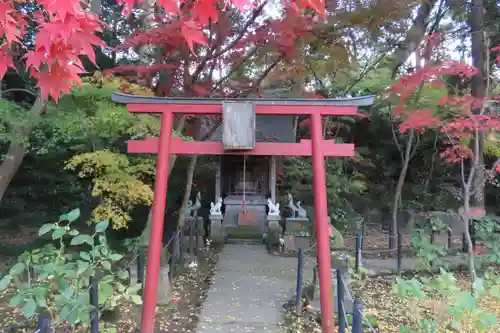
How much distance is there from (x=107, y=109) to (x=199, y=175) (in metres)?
8.84

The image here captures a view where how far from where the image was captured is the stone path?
18.0 feet

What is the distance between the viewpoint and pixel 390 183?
17047mm

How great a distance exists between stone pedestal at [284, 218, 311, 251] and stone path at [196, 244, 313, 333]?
69 centimetres

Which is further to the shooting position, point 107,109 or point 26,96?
point 26,96

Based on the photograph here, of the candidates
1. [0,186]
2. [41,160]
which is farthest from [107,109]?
[41,160]

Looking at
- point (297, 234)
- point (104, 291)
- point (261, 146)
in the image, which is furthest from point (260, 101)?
point (297, 234)

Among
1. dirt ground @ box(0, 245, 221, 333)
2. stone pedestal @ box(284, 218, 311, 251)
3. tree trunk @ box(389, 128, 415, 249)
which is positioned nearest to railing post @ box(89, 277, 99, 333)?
dirt ground @ box(0, 245, 221, 333)

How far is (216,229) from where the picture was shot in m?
12.2

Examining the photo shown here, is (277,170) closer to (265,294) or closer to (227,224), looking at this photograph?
(227,224)

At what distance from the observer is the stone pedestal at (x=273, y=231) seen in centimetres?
1152

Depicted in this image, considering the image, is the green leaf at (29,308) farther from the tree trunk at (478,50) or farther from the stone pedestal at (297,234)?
the tree trunk at (478,50)

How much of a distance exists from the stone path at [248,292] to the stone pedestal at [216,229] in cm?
128

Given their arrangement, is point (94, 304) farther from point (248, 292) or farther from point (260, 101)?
point (248, 292)

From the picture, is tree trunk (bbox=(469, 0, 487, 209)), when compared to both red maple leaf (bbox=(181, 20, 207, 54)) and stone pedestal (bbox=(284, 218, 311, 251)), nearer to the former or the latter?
stone pedestal (bbox=(284, 218, 311, 251))
